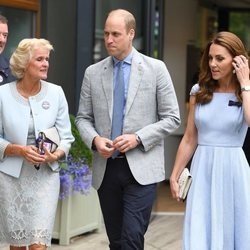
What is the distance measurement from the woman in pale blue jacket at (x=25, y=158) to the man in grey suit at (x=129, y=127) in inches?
12.4

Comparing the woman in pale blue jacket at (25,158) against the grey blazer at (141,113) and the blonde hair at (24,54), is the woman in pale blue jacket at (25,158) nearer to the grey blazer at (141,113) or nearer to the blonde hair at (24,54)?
the blonde hair at (24,54)

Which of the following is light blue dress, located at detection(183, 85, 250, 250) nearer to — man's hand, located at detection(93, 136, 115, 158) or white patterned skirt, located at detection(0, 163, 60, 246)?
man's hand, located at detection(93, 136, 115, 158)

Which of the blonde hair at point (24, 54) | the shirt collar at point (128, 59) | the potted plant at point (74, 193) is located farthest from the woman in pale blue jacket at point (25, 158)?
the potted plant at point (74, 193)

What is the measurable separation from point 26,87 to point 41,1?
3.02 m

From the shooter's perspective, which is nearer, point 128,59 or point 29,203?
point 29,203

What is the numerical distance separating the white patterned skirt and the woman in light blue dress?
87cm

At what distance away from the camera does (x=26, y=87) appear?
4.91 metres

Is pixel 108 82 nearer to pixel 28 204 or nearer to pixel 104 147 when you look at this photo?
pixel 104 147

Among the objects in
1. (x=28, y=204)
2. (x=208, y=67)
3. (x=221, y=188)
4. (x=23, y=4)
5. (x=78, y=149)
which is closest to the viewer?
(x=221, y=188)

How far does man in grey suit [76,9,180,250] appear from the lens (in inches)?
192

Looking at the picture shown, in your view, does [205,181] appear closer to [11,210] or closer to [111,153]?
[111,153]

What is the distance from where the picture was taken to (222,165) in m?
4.58

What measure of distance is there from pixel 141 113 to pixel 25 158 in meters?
0.81

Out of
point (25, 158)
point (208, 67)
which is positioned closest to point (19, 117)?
point (25, 158)
